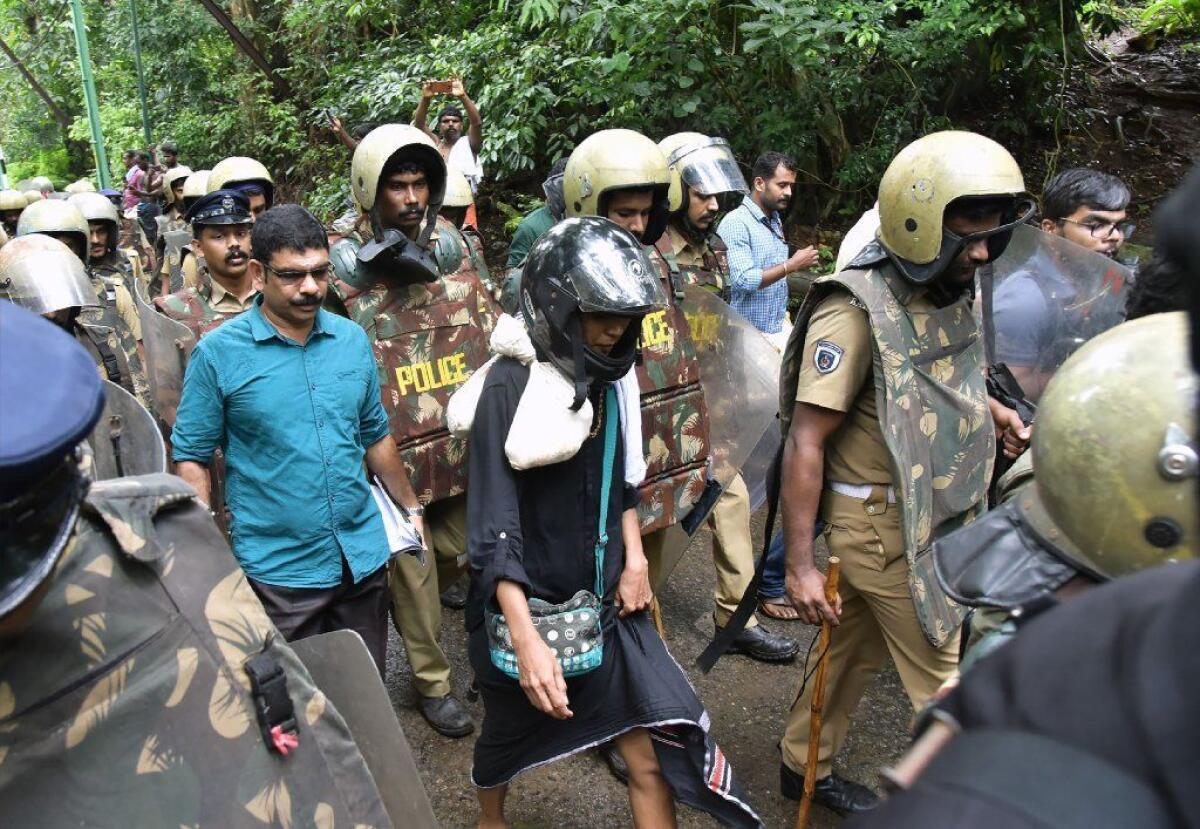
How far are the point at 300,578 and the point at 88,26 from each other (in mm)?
25097

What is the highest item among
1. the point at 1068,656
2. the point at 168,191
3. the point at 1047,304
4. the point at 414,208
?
the point at 1068,656

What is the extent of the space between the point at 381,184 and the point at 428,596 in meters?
1.81

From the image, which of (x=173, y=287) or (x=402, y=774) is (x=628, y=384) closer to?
(x=402, y=774)

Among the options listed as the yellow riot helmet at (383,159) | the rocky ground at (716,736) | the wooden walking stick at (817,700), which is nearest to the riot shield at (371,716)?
the wooden walking stick at (817,700)

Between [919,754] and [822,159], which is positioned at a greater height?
[919,754]

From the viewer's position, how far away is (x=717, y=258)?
5383 millimetres

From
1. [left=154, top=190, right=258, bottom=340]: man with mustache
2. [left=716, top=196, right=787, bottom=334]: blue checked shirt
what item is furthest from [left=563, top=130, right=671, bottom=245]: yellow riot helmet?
[left=154, top=190, right=258, bottom=340]: man with mustache

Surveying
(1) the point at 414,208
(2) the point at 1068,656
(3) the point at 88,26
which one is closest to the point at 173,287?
(1) the point at 414,208

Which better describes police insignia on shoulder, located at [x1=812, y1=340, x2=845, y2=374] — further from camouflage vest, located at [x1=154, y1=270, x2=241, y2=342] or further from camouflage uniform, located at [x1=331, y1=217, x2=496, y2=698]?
camouflage vest, located at [x1=154, y1=270, x2=241, y2=342]

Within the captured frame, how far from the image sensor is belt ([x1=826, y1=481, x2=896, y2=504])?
322 centimetres

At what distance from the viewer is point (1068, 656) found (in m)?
0.90

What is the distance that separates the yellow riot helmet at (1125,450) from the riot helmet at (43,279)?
380 centimetres

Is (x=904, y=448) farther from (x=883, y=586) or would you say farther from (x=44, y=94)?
(x=44, y=94)

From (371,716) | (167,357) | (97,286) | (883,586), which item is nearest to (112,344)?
(167,357)
